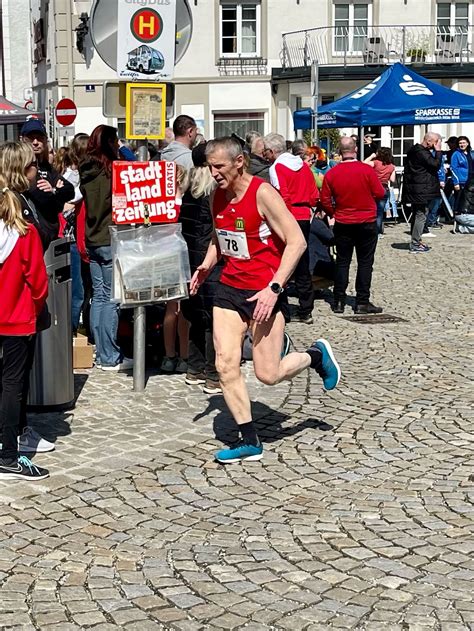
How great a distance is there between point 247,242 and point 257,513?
5.30 feet

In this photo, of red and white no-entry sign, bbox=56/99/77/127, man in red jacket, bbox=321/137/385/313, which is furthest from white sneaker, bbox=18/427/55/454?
red and white no-entry sign, bbox=56/99/77/127

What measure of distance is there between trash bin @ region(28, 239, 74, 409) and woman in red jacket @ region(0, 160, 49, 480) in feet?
4.24

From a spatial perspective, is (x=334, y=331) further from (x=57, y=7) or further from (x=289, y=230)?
(x=57, y=7)

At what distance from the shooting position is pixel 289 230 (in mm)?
6254

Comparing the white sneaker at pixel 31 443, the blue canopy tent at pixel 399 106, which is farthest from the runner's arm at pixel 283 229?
the blue canopy tent at pixel 399 106

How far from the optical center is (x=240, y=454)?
6535 millimetres

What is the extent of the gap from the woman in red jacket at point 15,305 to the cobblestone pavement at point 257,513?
0.20 metres

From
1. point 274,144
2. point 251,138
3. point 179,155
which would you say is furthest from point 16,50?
point 179,155

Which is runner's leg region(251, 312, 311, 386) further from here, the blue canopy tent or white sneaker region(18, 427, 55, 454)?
the blue canopy tent

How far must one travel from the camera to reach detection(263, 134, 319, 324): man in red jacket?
1138cm

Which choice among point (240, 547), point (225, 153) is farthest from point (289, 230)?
point (240, 547)

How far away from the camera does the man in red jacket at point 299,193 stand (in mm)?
11375

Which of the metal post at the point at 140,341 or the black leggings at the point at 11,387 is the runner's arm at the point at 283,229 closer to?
the black leggings at the point at 11,387

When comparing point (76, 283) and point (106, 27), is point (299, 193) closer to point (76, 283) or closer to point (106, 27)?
point (76, 283)
